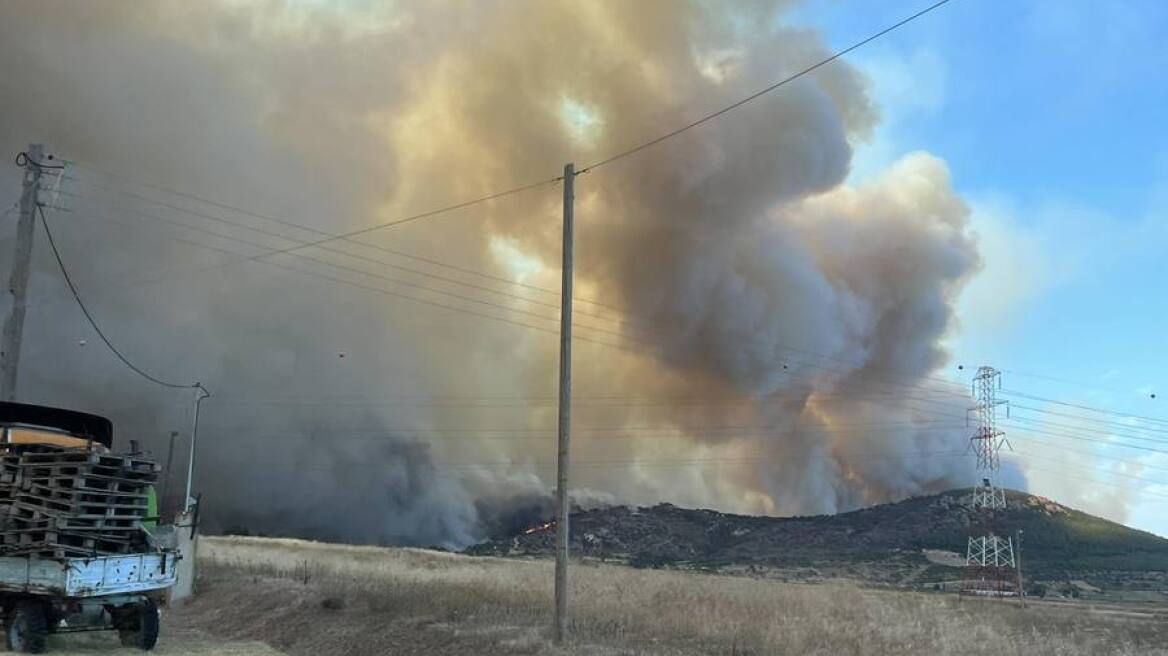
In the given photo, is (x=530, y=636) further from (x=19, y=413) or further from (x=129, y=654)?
(x=19, y=413)

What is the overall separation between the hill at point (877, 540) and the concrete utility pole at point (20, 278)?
3728 inches

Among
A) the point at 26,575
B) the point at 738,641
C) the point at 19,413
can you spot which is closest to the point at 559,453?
the point at 738,641

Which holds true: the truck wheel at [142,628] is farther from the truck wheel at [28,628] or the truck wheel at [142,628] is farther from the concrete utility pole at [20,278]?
the concrete utility pole at [20,278]

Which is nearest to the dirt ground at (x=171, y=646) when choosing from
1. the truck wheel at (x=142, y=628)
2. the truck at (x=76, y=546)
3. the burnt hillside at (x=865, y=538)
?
the truck wheel at (x=142, y=628)

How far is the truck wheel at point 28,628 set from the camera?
47.2 ft

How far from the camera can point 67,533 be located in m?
14.7

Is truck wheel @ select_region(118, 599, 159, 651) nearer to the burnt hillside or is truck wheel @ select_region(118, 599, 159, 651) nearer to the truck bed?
the truck bed

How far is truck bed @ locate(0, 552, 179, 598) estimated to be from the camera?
14.3 m

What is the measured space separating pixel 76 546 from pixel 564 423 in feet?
29.6

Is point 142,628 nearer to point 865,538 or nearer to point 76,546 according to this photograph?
point 76,546

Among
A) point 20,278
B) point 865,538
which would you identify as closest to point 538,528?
point 865,538

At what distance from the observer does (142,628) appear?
15555 millimetres

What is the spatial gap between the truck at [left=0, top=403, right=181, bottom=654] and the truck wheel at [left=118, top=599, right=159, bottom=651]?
2cm

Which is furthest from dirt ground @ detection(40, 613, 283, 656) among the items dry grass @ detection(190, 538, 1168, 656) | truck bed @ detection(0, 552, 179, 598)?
truck bed @ detection(0, 552, 179, 598)
